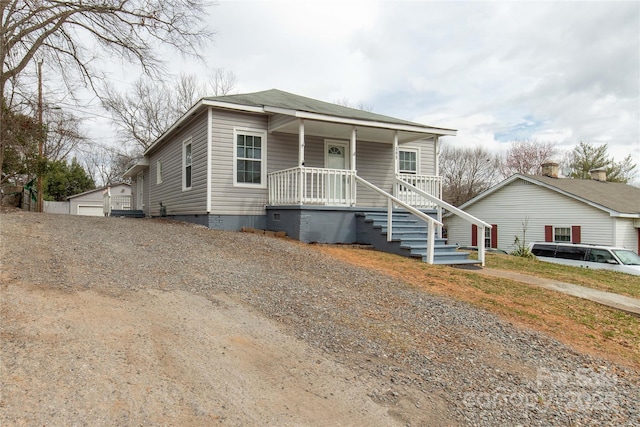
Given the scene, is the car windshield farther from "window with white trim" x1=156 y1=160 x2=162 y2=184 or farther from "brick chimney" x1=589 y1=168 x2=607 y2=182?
"window with white trim" x1=156 y1=160 x2=162 y2=184

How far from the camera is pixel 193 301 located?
455 cm

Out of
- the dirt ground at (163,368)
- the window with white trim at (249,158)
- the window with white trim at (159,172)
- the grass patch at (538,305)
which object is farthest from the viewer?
the window with white trim at (159,172)

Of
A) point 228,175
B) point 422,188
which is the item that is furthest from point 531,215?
point 228,175

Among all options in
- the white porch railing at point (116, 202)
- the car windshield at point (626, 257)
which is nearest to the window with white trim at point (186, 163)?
the white porch railing at point (116, 202)

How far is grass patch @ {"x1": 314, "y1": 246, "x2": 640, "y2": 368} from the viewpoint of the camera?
4.87 metres

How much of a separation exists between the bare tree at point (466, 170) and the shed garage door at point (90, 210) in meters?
31.0

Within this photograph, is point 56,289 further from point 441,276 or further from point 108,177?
point 108,177

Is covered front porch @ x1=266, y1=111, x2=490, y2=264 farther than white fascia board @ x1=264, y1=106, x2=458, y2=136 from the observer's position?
No

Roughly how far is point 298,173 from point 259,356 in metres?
7.11

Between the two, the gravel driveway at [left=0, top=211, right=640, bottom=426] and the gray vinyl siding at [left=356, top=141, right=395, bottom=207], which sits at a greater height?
the gray vinyl siding at [left=356, top=141, right=395, bottom=207]

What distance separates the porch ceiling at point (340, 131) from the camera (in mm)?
10945

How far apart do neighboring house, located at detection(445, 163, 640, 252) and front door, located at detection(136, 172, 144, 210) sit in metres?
18.0

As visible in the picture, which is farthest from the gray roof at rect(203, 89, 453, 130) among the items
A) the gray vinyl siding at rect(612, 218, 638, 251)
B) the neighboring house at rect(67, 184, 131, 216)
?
the neighboring house at rect(67, 184, 131, 216)

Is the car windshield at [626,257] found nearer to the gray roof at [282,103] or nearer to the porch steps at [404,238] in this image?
the porch steps at [404,238]
